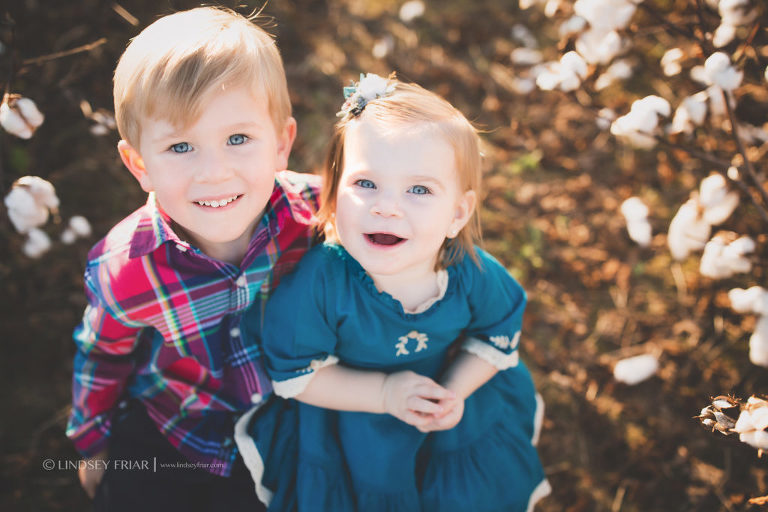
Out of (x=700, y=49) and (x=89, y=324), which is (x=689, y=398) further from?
(x=89, y=324)

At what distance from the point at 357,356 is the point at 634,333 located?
4.53ft

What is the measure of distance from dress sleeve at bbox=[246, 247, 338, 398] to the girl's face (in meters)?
0.16

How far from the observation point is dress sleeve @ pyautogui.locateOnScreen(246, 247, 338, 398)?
1.51m

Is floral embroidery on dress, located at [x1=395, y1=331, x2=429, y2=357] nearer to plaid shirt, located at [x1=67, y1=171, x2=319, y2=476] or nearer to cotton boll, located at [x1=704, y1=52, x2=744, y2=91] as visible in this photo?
plaid shirt, located at [x1=67, y1=171, x2=319, y2=476]

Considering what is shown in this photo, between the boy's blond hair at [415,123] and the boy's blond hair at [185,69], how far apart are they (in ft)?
0.73

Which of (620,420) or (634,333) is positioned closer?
(620,420)

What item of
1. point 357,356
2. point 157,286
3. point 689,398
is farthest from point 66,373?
point 689,398

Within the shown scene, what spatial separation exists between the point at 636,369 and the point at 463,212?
46.7 inches

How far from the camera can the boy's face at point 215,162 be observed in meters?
1.34

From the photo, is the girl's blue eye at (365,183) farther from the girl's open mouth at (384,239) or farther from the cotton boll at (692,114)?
the cotton boll at (692,114)

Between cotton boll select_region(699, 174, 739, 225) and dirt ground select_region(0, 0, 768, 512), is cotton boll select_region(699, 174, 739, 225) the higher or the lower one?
the higher one

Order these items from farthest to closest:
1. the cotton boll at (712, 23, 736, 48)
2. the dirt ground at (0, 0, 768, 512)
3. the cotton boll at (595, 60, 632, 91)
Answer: the cotton boll at (595, 60, 632, 91) < the dirt ground at (0, 0, 768, 512) < the cotton boll at (712, 23, 736, 48)

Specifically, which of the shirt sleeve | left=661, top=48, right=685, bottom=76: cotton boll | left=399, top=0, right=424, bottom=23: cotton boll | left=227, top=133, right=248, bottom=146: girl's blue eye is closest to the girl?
left=227, top=133, right=248, bottom=146: girl's blue eye

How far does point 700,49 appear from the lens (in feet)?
5.98
